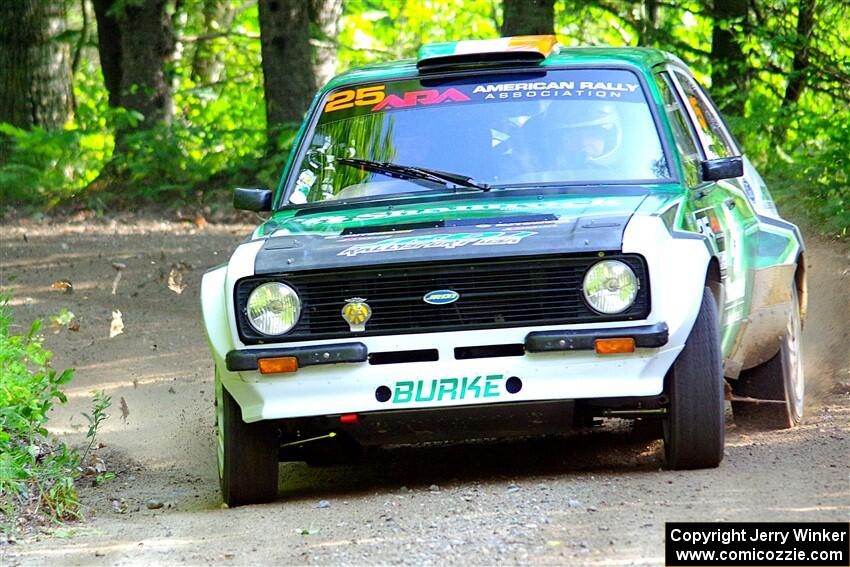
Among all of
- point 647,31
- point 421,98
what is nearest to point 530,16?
point 647,31

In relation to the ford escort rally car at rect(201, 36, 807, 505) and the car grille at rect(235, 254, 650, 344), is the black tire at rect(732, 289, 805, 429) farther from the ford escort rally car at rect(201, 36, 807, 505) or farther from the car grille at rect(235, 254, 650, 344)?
the car grille at rect(235, 254, 650, 344)

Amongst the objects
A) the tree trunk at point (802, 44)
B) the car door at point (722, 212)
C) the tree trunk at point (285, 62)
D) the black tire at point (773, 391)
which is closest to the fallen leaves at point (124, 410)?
the black tire at point (773, 391)

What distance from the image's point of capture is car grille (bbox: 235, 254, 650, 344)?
534cm

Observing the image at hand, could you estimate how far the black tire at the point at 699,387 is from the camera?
5469 mm

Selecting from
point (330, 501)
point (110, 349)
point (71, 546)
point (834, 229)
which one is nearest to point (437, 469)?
point (330, 501)

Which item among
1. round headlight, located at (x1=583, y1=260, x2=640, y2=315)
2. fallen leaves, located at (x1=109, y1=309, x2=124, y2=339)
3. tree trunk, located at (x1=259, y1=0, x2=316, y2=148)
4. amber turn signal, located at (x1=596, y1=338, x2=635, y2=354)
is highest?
round headlight, located at (x1=583, y1=260, x2=640, y2=315)

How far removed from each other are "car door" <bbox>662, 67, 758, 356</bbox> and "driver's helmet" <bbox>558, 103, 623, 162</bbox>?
439 mm

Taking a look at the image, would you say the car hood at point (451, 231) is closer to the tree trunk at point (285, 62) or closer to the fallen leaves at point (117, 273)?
the fallen leaves at point (117, 273)

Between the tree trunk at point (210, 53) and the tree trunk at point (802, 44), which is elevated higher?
the tree trunk at point (802, 44)

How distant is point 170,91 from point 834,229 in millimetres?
9390

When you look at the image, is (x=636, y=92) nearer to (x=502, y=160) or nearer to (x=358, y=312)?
(x=502, y=160)

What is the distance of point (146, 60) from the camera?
17688 millimetres

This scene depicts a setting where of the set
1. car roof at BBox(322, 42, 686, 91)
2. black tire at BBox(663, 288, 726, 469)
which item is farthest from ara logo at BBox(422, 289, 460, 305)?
car roof at BBox(322, 42, 686, 91)

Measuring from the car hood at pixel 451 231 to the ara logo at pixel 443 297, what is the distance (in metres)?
0.14
